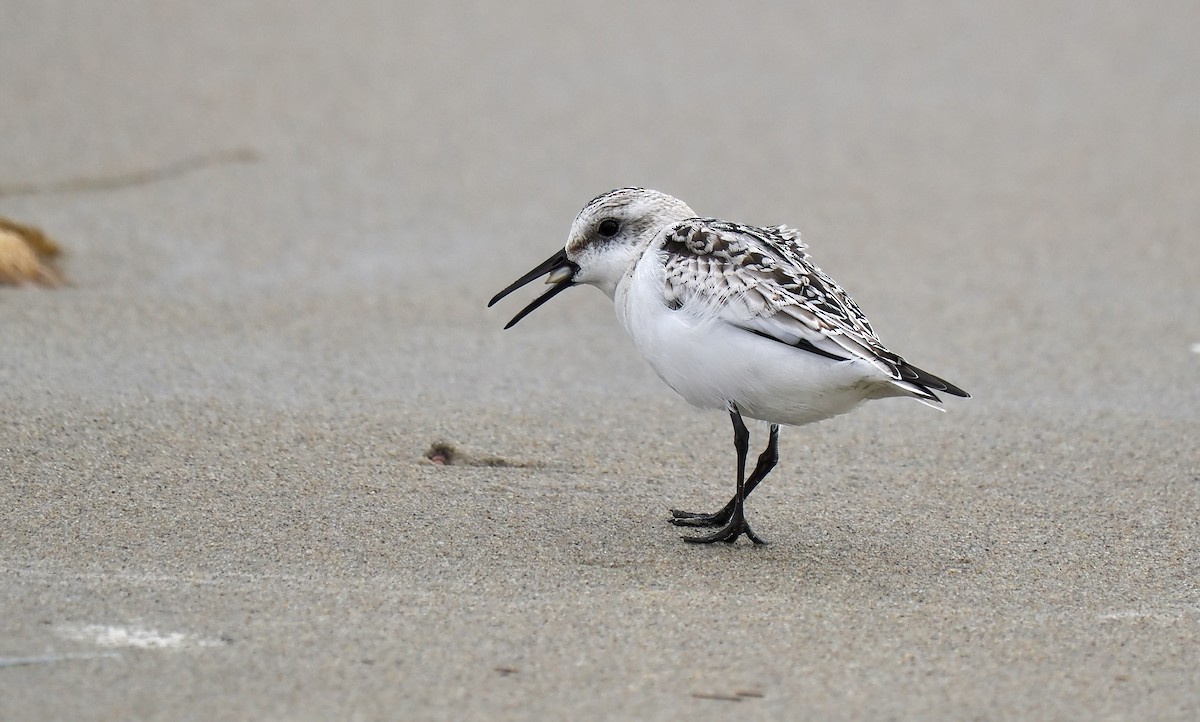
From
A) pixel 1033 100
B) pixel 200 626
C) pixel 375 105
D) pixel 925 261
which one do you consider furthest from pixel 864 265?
pixel 200 626

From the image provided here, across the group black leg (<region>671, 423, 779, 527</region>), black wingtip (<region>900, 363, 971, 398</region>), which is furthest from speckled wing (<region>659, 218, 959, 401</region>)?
black leg (<region>671, 423, 779, 527</region>)

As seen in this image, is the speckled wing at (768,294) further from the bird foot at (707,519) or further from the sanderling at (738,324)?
the bird foot at (707,519)

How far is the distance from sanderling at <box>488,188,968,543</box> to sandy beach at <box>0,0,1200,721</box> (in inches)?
16.6

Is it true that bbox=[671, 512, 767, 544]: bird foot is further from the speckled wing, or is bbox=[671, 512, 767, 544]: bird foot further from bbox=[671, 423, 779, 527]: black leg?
the speckled wing

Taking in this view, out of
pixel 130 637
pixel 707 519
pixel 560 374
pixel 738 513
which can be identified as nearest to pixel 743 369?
pixel 738 513

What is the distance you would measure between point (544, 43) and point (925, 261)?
123 inches

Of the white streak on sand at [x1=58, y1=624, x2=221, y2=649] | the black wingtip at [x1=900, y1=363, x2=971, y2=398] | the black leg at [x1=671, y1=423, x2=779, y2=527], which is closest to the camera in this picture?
the white streak on sand at [x1=58, y1=624, x2=221, y2=649]

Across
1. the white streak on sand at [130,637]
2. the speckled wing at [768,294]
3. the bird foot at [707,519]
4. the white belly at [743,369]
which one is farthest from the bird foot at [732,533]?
the white streak on sand at [130,637]

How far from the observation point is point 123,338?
547 cm

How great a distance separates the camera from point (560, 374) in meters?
5.50

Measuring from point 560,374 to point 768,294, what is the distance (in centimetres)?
178

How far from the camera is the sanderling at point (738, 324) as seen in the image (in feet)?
12.3

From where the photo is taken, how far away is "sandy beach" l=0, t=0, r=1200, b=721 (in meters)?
3.15

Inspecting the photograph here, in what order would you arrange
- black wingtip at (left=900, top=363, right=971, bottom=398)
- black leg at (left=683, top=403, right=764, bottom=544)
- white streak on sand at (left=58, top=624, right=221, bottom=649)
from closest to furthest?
1. white streak on sand at (left=58, top=624, right=221, bottom=649)
2. black wingtip at (left=900, top=363, right=971, bottom=398)
3. black leg at (left=683, top=403, right=764, bottom=544)
